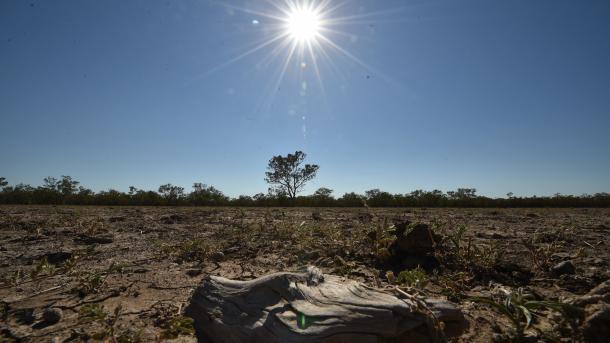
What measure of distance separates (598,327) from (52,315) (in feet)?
9.62

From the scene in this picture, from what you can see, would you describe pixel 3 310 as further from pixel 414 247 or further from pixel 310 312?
pixel 414 247

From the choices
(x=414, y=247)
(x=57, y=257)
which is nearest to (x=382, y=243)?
(x=414, y=247)

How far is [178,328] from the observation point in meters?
1.65

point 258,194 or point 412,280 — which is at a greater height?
point 258,194

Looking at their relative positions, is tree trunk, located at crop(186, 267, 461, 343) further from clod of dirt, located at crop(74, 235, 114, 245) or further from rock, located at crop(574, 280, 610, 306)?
clod of dirt, located at crop(74, 235, 114, 245)

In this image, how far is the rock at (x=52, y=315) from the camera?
6.05 ft

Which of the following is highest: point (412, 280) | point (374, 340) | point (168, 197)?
point (168, 197)

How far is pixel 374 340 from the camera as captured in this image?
4.19 ft

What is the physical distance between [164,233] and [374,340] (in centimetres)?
478

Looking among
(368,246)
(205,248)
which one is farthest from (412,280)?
(205,248)

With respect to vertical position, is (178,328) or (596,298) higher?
(596,298)

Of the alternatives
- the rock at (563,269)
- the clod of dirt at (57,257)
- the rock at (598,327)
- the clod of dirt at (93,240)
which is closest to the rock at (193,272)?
the clod of dirt at (57,257)

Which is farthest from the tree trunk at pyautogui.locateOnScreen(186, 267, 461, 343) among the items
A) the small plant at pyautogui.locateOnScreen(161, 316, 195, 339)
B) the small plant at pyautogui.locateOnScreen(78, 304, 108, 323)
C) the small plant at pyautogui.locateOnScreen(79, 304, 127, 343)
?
the small plant at pyautogui.locateOnScreen(78, 304, 108, 323)

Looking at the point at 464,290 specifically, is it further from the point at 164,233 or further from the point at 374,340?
the point at 164,233
